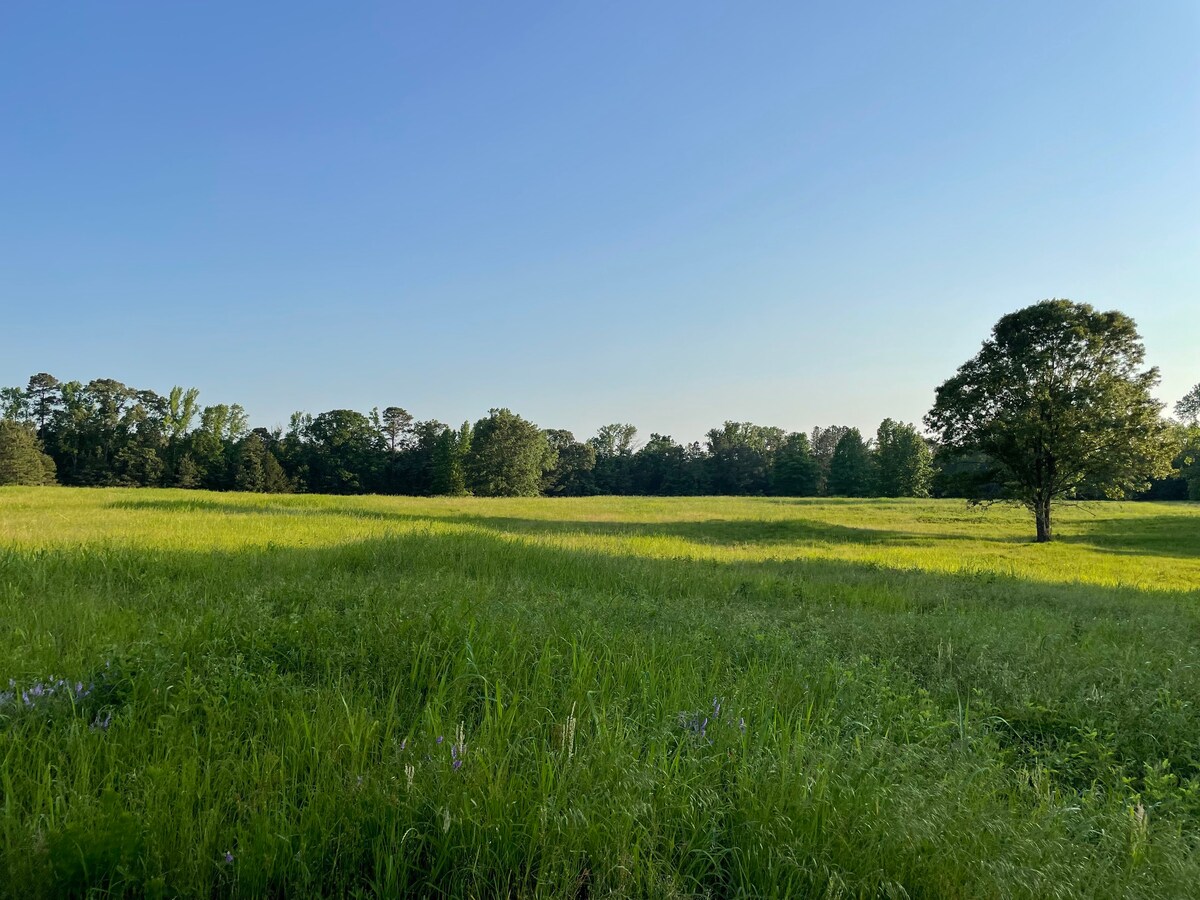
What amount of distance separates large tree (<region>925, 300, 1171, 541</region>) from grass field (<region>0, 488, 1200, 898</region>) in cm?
2031

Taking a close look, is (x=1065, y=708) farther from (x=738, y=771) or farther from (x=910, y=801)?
(x=738, y=771)

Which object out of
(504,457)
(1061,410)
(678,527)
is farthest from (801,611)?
(504,457)

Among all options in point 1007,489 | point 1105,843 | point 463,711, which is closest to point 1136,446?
point 1007,489

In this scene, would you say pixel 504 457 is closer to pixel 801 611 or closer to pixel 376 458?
pixel 376 458

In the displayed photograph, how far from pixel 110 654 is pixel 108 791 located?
197 centimetres

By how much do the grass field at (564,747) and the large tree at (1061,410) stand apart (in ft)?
66.6

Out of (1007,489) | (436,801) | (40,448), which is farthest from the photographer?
(40,448)

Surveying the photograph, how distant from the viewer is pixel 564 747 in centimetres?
263

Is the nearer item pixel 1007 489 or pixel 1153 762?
pixel 1153 762

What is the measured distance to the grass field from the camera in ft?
6.49

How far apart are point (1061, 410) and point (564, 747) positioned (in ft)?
95.3

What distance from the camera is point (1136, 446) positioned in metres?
22.8

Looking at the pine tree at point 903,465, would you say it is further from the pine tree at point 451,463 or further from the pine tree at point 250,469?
the pine tree at point 250,469

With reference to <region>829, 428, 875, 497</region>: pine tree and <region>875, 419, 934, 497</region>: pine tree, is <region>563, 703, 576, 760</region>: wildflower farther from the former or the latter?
<region>829, 428, 875, 497</region>: pine tree
